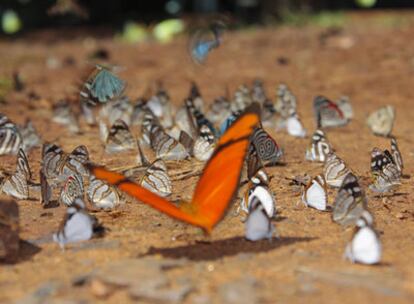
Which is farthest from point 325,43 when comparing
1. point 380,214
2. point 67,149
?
point 380,214

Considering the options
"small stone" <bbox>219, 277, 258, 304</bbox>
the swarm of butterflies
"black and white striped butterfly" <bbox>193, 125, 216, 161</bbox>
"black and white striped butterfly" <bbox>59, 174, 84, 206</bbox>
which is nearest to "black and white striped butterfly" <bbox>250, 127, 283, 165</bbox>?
the swarm of butterflies

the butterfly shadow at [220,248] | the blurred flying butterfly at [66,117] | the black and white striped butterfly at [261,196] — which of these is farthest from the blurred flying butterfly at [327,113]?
the butterfly shadow at [220,248]

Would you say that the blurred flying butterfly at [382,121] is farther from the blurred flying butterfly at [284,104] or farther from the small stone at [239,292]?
the small stone at [239,292]

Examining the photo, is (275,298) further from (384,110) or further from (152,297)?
(384,110)

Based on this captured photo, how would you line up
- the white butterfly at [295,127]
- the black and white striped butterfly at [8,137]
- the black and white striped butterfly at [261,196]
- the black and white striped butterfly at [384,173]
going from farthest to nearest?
the white butterfly at [295,127] < the black and white striped butterfly at [8,137] < the black and white striped butterfly at [384,173] < the black and white striped butterfly at [261,196]

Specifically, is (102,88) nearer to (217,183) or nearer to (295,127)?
(295,127)
